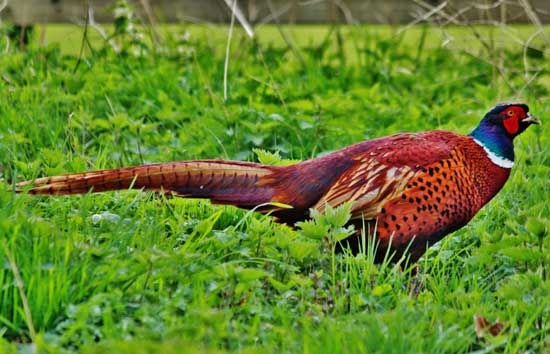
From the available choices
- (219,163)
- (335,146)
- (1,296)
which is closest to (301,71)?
(335,146)

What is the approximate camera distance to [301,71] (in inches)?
254

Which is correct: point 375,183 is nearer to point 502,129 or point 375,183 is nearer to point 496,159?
point 496,159

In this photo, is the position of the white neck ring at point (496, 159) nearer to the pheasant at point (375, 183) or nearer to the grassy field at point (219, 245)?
the pheasant at point (375, 183)

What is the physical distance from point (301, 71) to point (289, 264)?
3220 millimetres

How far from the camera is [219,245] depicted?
3.43 meters

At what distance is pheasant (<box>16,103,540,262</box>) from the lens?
3.66 metres

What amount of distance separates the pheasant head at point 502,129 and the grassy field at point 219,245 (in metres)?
0.24

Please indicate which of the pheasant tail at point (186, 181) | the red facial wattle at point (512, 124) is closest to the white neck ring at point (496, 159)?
the red facial wattle at point (512, 124)

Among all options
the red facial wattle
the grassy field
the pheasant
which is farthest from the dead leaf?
the red facial wattle

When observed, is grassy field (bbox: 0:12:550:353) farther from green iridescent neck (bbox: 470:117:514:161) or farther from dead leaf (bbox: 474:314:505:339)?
green iridescent neck (bbox: 470:117:514:161)

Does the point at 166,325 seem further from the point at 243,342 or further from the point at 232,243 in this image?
the point at 232,243

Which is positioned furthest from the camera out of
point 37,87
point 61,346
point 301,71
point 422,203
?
point 301,71

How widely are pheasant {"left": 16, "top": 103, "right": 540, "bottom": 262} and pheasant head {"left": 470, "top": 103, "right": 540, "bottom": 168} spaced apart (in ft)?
0.10

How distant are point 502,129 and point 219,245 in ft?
4.12
